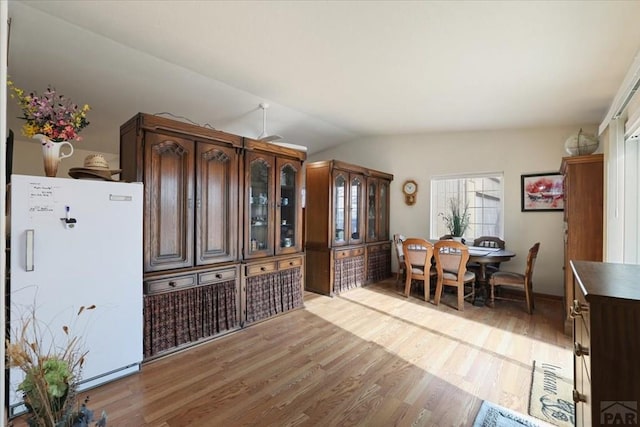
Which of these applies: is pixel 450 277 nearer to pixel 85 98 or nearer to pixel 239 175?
pixel 239 175

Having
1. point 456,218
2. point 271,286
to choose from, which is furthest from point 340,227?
point 456,218

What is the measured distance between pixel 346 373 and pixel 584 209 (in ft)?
9.47

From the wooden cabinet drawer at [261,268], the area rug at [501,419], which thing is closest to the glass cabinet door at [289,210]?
the wooden cabinet drawer at [261,268]

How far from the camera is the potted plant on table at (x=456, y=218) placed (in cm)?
509

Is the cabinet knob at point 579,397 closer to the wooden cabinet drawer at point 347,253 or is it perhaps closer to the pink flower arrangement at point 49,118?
the pink flower arrangement at point 49,118

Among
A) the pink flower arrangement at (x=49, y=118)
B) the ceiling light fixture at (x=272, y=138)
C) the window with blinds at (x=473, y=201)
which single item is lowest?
the window with blinds at (x=473, y=201)

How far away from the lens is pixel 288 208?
12.6ft

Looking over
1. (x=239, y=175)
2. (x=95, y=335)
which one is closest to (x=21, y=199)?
(x=95, y=335)

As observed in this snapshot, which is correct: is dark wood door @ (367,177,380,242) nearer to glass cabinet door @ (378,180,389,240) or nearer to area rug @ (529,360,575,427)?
glass cabinet door @ (378,180,389,240)

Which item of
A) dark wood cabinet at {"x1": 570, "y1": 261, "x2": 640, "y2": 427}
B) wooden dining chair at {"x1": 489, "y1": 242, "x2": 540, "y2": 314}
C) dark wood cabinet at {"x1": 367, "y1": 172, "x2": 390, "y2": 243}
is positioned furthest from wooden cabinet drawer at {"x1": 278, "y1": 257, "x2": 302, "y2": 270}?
dark wood cabinet at {"x1": 570, "y1": 261, "x2": 640, "y2": 427}

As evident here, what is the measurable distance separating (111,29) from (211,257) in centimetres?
207

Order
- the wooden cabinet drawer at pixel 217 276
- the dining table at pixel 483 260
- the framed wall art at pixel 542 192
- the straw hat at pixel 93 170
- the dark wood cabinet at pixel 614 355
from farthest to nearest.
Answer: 1. the framed wall art at pixel 542 192
2. the dining table at pixel 483 260
3. the wooden cabinet drawer at pixel 217 276
4. the straw hat at pixel 93 170
5. the dark wood cabinet at pixel 614 355

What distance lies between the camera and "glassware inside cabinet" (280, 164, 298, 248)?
3762 millimetres

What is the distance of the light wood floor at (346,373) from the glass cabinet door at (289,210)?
0.89m
